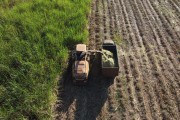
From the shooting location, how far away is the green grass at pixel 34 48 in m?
7.85

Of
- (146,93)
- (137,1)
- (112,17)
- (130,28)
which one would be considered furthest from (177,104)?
(137,1)

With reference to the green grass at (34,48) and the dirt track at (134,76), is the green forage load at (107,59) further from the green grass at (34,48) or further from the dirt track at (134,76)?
the green grass at (34,48)

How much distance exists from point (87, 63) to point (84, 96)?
1.34m

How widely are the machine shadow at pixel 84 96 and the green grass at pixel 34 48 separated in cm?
40

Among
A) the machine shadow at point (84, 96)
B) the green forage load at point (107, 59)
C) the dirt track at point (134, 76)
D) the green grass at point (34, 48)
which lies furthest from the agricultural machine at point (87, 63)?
the green grass at point (34, 48)

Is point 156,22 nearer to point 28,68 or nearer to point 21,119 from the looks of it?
point 28,68

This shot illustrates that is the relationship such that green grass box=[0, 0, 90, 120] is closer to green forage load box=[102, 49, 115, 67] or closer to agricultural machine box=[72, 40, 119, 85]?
agricultural machine box=[72, 40, 119, 85]

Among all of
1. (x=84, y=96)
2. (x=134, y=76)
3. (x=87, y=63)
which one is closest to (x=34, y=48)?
(x=87, y=63)

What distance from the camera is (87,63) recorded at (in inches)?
352

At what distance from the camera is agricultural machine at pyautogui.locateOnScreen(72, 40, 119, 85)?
8.52 m

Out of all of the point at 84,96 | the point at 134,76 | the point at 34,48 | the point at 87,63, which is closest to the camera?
the point at 84,96

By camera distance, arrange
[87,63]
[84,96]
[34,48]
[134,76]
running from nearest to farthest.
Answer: [84,96]
[87,63]
[134,76]
[34,48]

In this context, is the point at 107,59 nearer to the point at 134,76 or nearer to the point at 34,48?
the point at 134,76

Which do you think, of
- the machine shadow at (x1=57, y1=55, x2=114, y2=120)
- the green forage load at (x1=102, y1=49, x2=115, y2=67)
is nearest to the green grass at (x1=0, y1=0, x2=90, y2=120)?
the machine shadow at (x1=57, y1=55, x2=114, y2=120)
